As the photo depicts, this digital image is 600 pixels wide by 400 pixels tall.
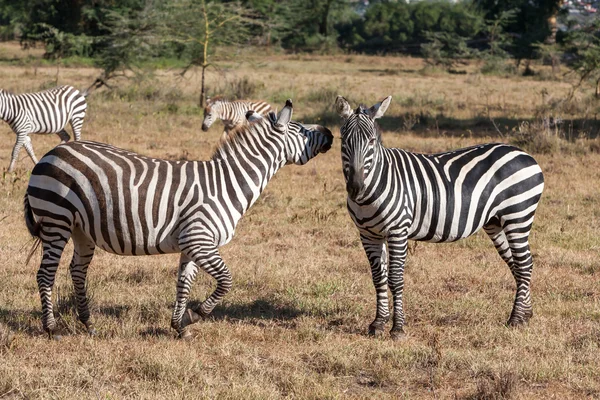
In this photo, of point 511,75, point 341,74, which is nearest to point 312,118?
point 341,74

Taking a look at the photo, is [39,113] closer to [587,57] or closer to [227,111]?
[227,111]

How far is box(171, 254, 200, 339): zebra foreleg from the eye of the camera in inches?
246

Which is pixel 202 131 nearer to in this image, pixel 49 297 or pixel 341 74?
pixel 49 297

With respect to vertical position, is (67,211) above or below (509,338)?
above

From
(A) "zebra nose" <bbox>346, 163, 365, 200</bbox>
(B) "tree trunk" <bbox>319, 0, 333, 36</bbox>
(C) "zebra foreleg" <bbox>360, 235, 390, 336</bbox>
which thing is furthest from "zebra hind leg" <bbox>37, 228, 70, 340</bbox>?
(B) "tree trunk" <bbox>319, 0, 333, 36</bbox>

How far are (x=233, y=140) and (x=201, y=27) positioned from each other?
17.4 meters

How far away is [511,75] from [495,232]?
29985mm

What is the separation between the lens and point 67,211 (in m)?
6.08

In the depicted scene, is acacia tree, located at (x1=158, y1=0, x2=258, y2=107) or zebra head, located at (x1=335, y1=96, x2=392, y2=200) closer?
zebra head, located at (x1=335, y1=96, x2=392, y2=200)

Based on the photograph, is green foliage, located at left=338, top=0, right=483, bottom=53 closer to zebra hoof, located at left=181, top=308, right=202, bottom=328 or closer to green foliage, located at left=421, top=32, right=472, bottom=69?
green foliage, located at left=421, top=32, right=472, bottom=69

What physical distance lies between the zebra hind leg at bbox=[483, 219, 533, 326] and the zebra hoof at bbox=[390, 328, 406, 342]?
990 mm

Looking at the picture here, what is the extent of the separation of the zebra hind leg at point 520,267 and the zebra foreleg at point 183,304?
8.90 ft

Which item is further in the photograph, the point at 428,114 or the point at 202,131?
the point at 428,114

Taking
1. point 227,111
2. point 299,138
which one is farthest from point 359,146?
point 227,111
